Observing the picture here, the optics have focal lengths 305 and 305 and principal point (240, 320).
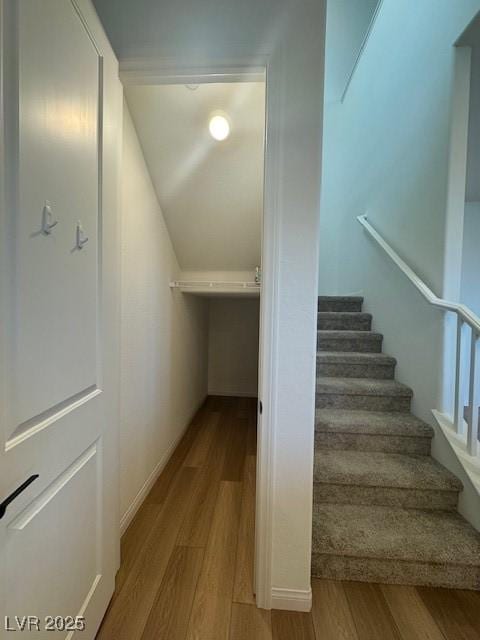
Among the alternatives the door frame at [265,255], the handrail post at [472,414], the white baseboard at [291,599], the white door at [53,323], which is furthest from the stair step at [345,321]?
the white door at [53,323]

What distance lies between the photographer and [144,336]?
1.93 m

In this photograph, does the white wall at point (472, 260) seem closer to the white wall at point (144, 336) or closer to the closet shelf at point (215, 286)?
the closet shelf at point (215, 286)

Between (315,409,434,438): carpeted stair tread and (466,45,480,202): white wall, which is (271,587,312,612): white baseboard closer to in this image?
(315,409,434,438): carpeted stair tread

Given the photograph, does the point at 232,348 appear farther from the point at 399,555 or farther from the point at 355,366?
the point at 399,555

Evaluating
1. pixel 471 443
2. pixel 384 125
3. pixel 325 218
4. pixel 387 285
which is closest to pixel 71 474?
pixel 471 443

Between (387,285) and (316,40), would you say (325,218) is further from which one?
(316,40)

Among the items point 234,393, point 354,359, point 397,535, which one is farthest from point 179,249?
point 234,393

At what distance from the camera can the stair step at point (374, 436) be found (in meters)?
1.89

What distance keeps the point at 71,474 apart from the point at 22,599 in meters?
0.29

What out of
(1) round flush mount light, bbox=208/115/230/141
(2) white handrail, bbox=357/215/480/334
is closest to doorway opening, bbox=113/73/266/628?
(1) round flush mount light, bbox=208/115/230/141

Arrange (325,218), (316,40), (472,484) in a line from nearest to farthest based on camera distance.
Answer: (316,40), (472,484), (325,218)

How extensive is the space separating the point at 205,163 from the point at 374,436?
2.04m

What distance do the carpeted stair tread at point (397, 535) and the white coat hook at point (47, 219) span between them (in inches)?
65.6

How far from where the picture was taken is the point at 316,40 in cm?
117
